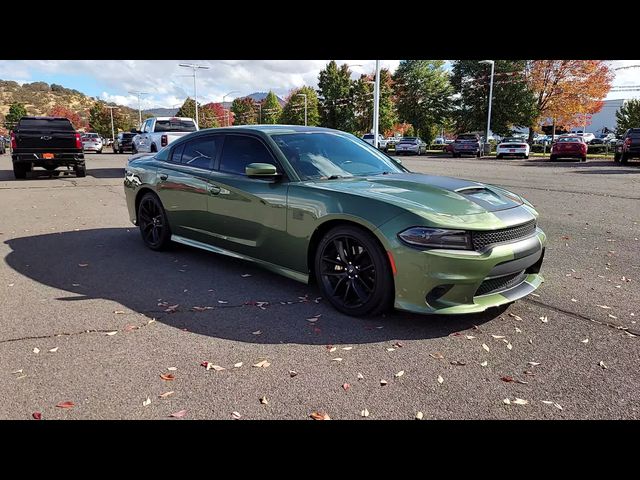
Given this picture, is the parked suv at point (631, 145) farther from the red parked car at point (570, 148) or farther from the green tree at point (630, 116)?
the green tree at point (630, 116)

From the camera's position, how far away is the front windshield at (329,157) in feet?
15.8

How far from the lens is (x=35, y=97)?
391 feet

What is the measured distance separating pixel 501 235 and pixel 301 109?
70.9m

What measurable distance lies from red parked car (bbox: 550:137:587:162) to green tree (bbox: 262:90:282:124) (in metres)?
56.4

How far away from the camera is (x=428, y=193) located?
4.16m

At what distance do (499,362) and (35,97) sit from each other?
139100mm

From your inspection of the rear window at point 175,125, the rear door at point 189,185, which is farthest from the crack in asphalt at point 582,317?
the rear window at point 175,125

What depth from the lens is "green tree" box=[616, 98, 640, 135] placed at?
163 feet

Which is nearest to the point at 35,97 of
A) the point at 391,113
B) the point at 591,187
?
the point at 391,113

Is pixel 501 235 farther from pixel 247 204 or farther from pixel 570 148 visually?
pixel 570 148

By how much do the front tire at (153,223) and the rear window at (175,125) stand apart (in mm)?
12428

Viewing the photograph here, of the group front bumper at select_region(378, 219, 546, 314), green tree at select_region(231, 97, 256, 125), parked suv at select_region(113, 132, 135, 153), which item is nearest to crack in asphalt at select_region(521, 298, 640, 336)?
front bumper at select_region(378, 219, 546, 314)

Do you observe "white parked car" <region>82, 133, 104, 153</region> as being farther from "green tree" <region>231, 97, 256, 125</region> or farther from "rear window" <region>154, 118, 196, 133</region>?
"green tree" <region>231, 97, 256, 125</region>
